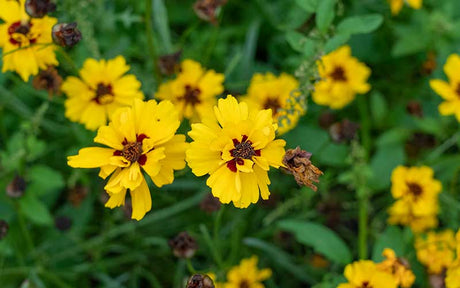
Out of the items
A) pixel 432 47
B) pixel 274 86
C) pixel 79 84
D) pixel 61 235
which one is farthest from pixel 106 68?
pixel 432 47

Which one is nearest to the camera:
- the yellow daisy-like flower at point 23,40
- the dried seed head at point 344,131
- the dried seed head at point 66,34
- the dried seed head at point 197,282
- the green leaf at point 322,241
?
the dried seed head at point 197,282

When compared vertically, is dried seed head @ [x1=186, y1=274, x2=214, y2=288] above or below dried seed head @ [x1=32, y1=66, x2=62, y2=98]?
below

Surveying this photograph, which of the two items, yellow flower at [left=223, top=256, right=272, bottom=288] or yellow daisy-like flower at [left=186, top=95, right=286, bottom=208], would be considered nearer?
yellow daisy-like flower at [left=186, top=95, right=286, bottom=208]

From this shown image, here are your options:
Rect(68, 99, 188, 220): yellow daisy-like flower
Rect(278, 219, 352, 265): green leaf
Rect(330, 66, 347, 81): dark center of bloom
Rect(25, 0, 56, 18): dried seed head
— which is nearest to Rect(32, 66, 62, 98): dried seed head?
Rect(25, 0, 56, 18): dried seed head

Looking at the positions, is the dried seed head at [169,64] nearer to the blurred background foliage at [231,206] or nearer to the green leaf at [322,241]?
the blurred background foliage at [231,206]

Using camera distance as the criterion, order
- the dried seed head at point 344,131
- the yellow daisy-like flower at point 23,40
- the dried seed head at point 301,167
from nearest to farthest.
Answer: the dried seed head at point 301,167 → the yellow daisy-like flower at point 23,40 → the dried seed head at point 344,131

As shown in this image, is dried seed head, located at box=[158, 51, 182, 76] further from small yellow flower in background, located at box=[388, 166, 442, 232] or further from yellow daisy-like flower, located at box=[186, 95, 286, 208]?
small yellow flower in background, located at box=[388, 166, 442, 232]

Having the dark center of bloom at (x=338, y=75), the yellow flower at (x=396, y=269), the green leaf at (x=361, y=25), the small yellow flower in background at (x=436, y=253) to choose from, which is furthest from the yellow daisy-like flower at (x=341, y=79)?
the yellow flower at (x=396, y=269)

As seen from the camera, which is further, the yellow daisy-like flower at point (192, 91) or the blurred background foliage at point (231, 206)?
the blurred background foliage at point (231, 206)
